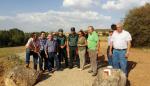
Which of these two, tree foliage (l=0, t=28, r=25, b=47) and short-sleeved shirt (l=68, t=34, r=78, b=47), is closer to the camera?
short-sleeved shirt (l=68, t=34, r=78, b=47)

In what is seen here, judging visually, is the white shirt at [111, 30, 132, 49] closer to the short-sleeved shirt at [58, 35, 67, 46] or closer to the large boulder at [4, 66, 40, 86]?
the short-sleeved shirt at [58, 35, 67, 46]

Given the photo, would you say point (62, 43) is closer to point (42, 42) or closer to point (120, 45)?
point (42, 42)

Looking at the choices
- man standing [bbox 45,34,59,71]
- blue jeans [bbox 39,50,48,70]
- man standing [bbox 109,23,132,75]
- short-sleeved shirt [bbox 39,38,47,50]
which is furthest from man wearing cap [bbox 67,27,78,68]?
man standing [bbox 109,23,132,75]

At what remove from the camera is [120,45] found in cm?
1309

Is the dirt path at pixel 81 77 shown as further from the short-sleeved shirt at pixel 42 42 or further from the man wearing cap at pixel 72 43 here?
the short-sleeved shirt at pixel 42 42

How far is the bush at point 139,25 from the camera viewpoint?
27.8 m

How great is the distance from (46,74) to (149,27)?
14005 mm

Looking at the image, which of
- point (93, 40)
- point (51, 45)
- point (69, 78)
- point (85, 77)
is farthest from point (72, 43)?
point (85, 77)

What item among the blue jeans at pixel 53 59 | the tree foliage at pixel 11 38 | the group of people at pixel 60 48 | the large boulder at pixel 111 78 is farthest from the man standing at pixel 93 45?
the tree foliage at pixel 11 38

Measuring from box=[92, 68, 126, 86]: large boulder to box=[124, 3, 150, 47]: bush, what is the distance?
50.8 feet

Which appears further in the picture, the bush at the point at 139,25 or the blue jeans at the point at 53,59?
the bush at the point at 139,25

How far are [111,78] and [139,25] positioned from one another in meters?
16.2

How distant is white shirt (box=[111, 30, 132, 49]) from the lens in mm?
12945

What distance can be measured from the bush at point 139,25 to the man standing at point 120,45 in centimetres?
A: 1470
